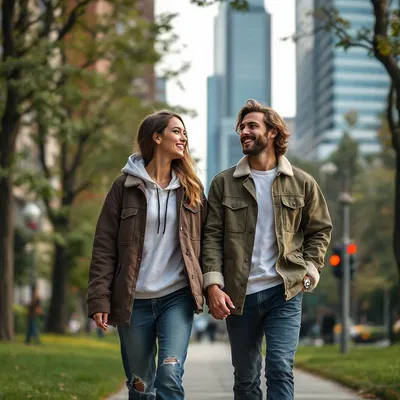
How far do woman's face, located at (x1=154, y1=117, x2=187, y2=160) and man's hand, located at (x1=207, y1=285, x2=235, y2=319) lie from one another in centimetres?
87

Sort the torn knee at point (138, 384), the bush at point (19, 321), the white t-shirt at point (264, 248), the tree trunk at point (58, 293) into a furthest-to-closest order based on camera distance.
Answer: the bush at point (19, 321) → the tree trunk at point (58, 293) → the white t-shirt at point (264, 248) → the torn knee at point (138, 384)

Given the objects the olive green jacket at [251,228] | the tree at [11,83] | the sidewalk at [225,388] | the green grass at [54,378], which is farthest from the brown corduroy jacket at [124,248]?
the tree at [11,83]

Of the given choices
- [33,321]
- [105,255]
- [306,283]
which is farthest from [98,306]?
[33,321]

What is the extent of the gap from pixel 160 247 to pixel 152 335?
21.0 inches

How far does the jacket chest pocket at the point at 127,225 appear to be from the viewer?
20.3 feet

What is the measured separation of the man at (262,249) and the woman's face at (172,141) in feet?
1.31

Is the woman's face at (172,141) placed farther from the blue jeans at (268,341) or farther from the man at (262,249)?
the blue jeans at (268,341)

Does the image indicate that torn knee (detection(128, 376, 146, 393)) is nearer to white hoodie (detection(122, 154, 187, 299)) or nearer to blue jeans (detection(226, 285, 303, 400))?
white hoodie (detection(122, 154, 187, 299))

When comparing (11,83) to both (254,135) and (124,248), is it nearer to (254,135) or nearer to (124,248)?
(254,135)

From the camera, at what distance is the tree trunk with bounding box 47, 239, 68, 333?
115ft

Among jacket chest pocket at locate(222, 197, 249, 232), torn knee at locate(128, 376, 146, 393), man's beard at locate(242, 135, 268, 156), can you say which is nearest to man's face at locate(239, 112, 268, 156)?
man's beard at locate(242, 135, 268, 156)

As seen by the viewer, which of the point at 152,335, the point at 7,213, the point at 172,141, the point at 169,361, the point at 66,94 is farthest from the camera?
the point at 7,213

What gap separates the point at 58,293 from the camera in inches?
1379

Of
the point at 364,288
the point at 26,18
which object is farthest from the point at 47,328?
the point at 364,288
